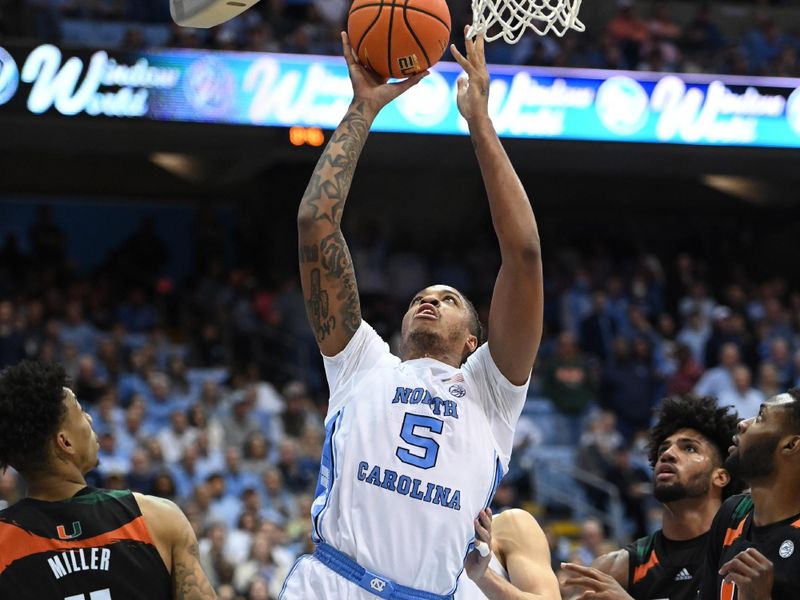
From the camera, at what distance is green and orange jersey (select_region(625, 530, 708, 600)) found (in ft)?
17.0

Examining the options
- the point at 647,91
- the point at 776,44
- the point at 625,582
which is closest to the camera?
the point at 625,582

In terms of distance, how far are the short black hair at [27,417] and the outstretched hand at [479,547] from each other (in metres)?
1.30

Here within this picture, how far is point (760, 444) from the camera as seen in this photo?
440 cm

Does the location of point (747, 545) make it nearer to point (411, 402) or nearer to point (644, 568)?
point (644, 568)

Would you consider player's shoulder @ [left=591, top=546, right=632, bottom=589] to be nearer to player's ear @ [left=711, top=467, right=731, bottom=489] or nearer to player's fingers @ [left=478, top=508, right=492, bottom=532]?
player's ear @ [left=711, top=467, right=731, bottom=489]

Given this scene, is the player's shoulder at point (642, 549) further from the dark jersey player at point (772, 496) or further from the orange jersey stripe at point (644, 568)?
the dark jersey player at point (772, 496)

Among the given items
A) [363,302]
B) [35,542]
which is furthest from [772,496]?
[363,302]

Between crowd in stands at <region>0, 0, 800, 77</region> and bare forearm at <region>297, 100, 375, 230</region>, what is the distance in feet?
34.2

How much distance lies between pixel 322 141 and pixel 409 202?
4622mm

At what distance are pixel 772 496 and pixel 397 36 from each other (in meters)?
1.96

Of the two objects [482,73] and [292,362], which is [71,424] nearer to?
[482,73]

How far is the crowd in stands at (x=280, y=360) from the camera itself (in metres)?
11.8

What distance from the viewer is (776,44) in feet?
60.9

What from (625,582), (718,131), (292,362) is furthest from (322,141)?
(625,582)
